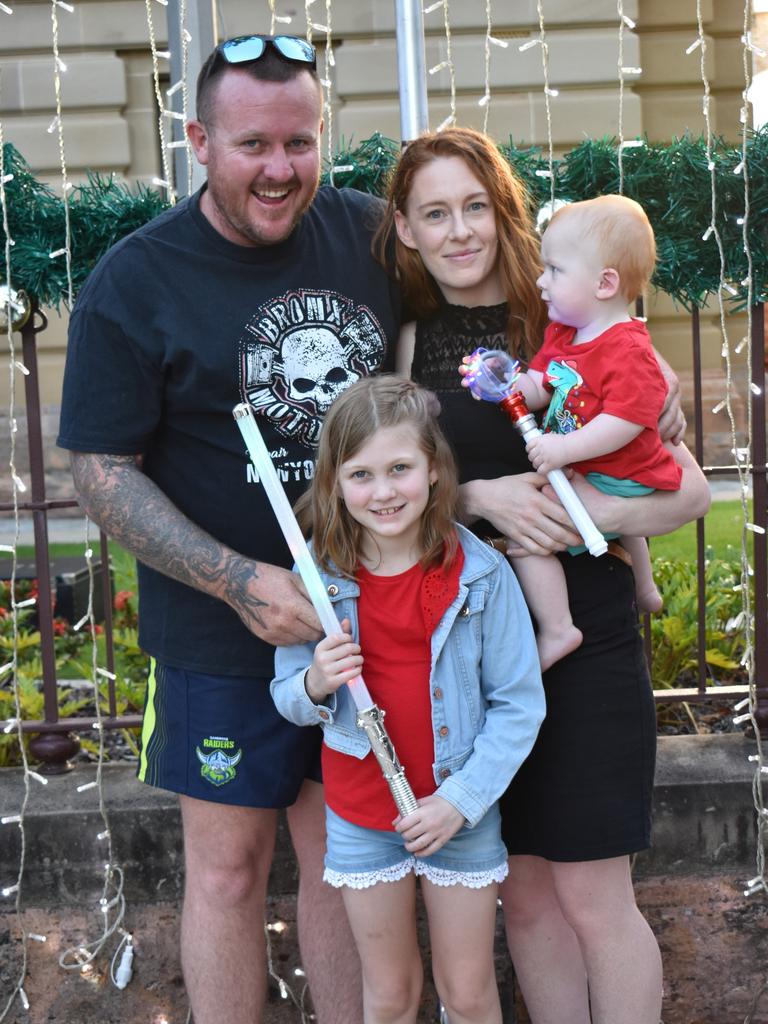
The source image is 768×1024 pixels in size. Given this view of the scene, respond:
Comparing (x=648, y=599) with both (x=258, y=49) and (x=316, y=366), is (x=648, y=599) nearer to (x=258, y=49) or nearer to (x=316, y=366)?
(x=316, y=366)

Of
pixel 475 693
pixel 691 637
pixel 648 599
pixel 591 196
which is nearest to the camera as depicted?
pixel 475 693

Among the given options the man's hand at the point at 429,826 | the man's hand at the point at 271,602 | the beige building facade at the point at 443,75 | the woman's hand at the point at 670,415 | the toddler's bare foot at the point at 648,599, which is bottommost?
the man's hand at the point at 429,826

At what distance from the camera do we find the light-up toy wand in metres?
2.28

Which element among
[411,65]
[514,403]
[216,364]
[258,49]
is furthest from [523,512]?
[411,65]

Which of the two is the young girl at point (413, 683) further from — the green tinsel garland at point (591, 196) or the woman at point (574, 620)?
the green tinsel garland at point (591, 196)

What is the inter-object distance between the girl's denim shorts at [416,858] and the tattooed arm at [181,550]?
41 centimetres

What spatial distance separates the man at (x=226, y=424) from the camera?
240 centimetres

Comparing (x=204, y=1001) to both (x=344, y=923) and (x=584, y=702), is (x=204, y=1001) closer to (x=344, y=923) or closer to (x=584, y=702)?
(x=344, y=923)

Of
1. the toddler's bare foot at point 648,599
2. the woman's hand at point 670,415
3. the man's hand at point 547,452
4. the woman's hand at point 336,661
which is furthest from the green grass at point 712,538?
the woman's hand at point 336,661

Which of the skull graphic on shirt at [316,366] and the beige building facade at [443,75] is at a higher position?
the beige building facade at [443,75]

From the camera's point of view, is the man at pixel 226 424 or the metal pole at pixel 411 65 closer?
the man at pixel 226 424

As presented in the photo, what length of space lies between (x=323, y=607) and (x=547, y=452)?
52 centimetres

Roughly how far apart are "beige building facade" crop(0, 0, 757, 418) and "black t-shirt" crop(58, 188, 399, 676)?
7.07m

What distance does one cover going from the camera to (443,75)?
912 centimetres
